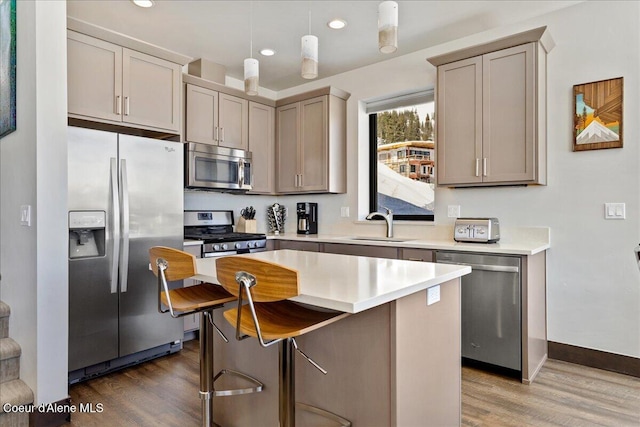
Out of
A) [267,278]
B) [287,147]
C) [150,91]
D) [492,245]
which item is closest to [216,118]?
[150,91]

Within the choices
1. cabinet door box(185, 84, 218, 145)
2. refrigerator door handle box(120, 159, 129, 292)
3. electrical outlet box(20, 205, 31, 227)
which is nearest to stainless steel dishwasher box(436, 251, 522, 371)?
refrigerator door handle box(120, 159, 129, 292)

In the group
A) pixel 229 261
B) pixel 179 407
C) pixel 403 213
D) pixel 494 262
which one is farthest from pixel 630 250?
pixel 179 407

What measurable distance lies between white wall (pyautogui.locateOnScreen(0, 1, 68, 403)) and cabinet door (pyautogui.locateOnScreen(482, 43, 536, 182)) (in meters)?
2.88

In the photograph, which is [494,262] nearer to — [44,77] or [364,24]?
[364,24]

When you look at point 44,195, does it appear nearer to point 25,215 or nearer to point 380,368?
point 25,215

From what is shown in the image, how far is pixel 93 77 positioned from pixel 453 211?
3070mm

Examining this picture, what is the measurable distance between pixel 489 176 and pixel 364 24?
1.60 meters

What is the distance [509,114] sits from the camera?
295 cm

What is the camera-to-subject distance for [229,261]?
54.3 inches

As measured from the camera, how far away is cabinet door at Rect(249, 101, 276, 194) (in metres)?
4.25

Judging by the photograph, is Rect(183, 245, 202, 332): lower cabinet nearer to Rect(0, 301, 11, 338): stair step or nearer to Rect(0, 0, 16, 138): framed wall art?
Rect(0, 301, 11, 338): stair step

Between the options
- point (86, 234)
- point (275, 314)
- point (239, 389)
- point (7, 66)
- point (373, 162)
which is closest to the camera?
point (275, 314)

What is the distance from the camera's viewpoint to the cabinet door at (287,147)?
434 cm

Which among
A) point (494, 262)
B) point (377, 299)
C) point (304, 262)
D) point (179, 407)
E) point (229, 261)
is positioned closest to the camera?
point (377, 299)
